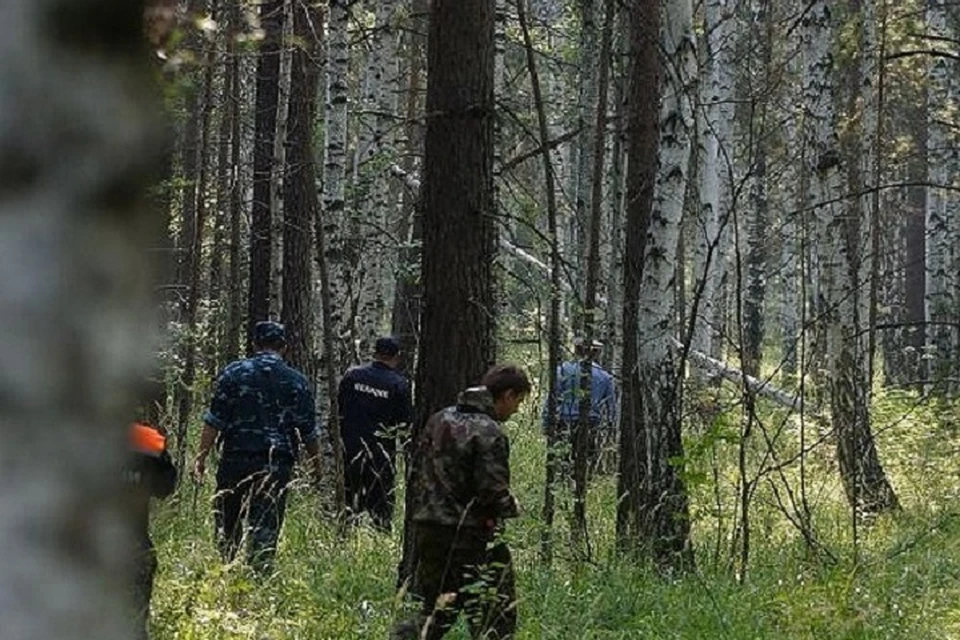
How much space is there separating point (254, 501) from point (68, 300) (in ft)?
28.5

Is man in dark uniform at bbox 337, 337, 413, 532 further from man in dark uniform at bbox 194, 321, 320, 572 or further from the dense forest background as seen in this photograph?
man in dark uniform at bbox 194, 321, 320, 572

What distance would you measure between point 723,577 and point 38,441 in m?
8.54

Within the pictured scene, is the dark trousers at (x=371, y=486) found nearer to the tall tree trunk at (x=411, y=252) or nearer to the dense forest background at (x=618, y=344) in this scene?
the dense forest background at (x=618, y=344)

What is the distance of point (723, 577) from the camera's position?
898cm

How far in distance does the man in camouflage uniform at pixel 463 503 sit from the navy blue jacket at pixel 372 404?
14.8 ft

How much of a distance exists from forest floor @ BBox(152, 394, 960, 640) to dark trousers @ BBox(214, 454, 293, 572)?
18cm

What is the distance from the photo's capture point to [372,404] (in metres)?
11.6

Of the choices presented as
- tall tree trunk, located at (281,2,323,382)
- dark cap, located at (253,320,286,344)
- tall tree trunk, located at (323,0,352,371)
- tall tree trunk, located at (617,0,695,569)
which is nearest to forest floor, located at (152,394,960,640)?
tall tree trunk, located at (617,0,695,569)

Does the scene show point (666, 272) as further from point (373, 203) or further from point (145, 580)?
point (373, 203)

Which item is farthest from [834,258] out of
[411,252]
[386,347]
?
[411,252]

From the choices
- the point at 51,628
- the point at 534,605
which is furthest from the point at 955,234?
the point at 51,628

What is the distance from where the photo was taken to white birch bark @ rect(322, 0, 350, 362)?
12711 mm

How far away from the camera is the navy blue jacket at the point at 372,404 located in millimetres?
11609

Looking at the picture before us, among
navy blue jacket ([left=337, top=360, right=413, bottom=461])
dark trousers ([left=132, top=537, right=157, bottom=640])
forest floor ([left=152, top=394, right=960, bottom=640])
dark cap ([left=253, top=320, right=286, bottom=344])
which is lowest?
forest floor ([left=152, top=394, right=960, bottom=640])
